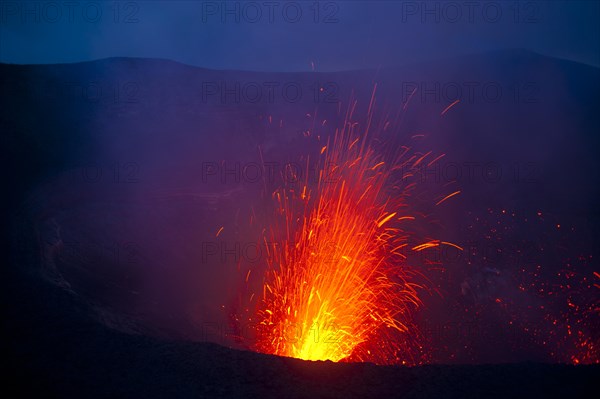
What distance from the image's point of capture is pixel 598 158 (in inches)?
593

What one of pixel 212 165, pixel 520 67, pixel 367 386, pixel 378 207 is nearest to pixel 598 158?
pixel 378 207

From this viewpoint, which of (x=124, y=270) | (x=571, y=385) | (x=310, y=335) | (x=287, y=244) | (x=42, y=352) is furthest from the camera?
(x=287, y=244)

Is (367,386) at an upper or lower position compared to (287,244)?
lower

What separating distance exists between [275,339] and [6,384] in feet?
13.1

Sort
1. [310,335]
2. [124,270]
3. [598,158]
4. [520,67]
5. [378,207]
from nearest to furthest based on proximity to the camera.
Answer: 1. [310,335]
2. [124,270]
3. [378,207]
4. [598,158]
5. [520,67]

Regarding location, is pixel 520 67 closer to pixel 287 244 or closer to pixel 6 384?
pixel 287 244

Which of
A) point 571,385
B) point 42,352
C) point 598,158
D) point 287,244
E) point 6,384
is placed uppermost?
point 598,158

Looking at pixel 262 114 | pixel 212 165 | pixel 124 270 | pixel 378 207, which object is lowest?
pixel 124 270

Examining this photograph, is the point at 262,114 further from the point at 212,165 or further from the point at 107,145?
the point at 107,145

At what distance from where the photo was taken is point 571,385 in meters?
2.98

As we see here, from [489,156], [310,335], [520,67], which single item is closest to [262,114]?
[489,156]

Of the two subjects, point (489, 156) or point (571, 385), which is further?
point (489, 156)

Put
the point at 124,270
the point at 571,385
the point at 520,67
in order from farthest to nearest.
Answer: the point at 520,67 → the point at 124,270 → the point at 571,385

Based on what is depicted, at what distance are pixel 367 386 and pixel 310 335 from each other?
327 cm
